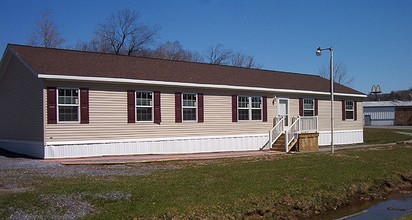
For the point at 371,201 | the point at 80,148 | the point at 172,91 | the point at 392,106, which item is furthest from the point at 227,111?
the point at 392,106

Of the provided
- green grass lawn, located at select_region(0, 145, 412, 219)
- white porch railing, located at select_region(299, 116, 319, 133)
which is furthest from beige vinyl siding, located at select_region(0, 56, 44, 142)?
white porch railing, located at select_region(299, 116, 319, 133)

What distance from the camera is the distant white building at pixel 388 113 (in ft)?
195

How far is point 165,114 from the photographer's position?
783 inches

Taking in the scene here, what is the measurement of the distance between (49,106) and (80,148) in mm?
2030

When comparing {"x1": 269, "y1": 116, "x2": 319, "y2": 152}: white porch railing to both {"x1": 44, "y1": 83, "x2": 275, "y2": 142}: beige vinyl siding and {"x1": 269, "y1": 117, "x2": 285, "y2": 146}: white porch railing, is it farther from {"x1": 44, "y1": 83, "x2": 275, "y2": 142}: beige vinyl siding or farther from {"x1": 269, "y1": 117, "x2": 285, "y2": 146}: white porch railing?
{"x1": 44, "y1": 83, "x2": 275, "y2": 142}: beige vinyl siding

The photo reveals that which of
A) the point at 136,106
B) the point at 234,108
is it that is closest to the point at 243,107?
the point at 234,108

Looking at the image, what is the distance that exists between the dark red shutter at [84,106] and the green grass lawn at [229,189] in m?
3.90

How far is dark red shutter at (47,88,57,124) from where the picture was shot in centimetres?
1653

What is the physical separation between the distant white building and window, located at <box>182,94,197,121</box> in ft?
152

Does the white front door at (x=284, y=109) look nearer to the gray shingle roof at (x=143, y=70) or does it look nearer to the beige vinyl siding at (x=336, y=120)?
the gray shingle roof at (x=143, y=70)

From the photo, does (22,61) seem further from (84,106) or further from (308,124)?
(308,124)

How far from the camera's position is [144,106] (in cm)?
1930

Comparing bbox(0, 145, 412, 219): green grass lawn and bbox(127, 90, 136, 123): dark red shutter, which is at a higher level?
bbox(127, 90, 136, 123): dark red shutter

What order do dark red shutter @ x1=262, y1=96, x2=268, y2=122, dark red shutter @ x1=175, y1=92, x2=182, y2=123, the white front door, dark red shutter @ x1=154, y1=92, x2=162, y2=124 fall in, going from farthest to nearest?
1. the white front door
2. dark red shutter @ x1=262, y1=96, x2=268, y2=122
3. dark red shutter @ x1=175, y1=92, x2=182, y2=123
4. dark red shutter @ x1=154, y1=92, x2=162, y2=124
